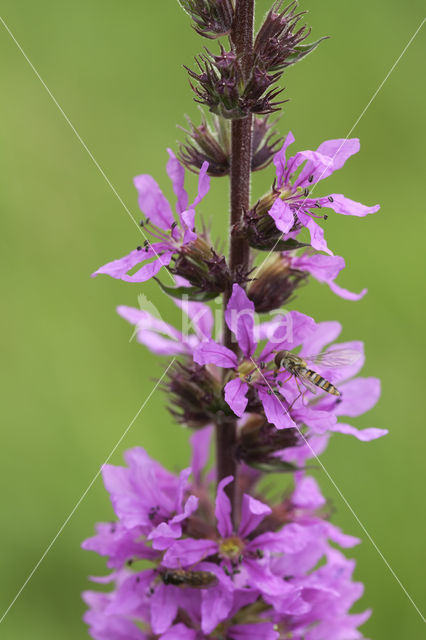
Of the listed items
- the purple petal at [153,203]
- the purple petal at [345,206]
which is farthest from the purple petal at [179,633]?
the purple petal at [345,206]

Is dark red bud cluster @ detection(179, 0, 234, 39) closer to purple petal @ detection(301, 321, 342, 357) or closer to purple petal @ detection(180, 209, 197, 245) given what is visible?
purple petal @ detection(180, 209, 197, 245)

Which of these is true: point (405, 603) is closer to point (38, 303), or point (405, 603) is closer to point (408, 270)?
point (408, 270)

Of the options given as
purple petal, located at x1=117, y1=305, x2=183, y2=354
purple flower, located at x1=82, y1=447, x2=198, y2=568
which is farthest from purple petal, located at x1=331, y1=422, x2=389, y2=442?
purple petal, located at x1=117, y1=305, x2=183, y2=354

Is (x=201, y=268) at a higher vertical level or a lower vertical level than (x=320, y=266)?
higher

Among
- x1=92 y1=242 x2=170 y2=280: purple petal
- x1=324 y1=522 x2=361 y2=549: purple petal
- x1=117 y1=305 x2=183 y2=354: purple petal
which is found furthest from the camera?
x1=117 y1=305 x2=183 y2=354: purple petal

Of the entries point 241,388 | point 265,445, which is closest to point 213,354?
point 241,388

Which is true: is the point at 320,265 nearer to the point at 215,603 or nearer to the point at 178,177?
the point at 178,177

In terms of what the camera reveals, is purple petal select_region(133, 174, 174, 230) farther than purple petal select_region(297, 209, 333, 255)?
Yes
